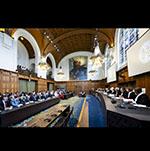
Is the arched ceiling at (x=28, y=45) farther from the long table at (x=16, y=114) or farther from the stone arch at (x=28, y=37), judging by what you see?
the long table at (x=16, y=114)

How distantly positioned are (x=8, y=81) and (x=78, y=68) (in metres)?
20.3

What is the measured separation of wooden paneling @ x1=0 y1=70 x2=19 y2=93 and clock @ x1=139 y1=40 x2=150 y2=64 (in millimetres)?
8938

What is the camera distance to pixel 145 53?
26.2ft

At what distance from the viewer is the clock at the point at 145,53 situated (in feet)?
25.1

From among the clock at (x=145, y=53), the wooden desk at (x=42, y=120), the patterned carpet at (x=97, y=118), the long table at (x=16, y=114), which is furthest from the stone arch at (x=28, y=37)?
the wooden desk at (x=42, y=120)

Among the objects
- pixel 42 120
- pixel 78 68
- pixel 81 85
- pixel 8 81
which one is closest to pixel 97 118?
pixel 42 120

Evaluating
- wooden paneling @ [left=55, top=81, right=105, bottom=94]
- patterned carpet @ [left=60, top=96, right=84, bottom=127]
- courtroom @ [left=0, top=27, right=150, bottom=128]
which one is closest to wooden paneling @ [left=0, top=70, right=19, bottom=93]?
courtroom @ [left=0, top=27, right=150, bottom=128]

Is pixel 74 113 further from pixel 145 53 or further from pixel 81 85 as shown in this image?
pixel 81 85

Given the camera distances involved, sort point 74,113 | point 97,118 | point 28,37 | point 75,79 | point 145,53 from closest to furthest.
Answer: point 145,53
point 97,118
point 74,113
point 28,37
point 75,79

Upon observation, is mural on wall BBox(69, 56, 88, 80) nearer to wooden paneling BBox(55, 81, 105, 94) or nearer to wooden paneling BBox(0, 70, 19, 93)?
wooden paneling BBox(55, 81, 105, 94)
